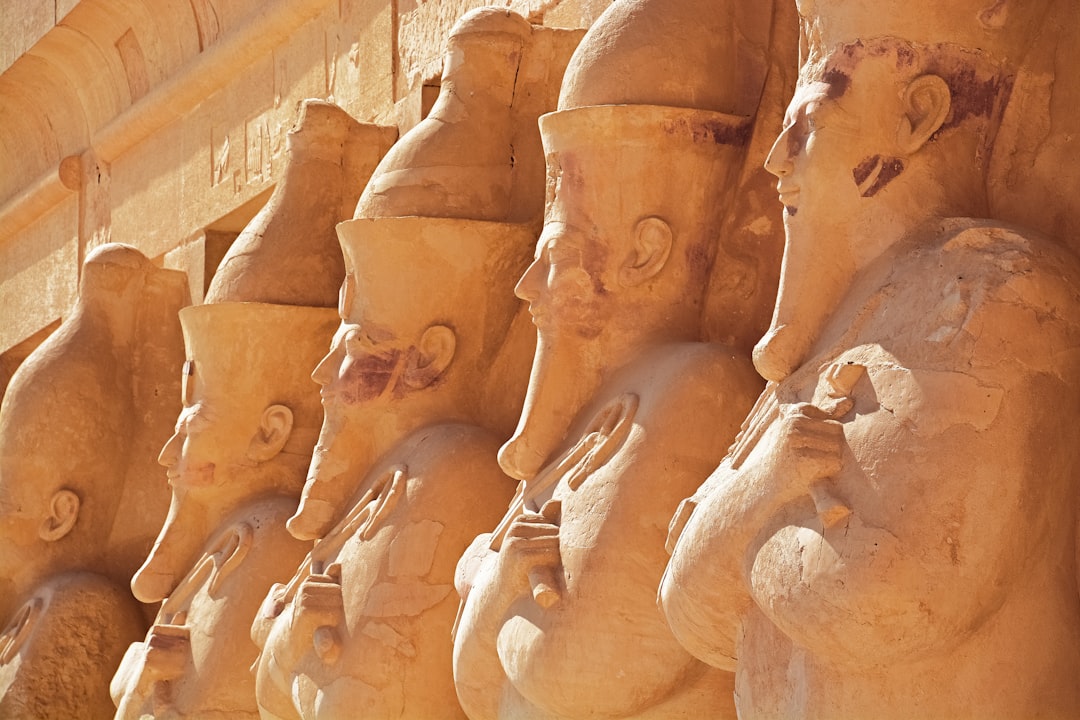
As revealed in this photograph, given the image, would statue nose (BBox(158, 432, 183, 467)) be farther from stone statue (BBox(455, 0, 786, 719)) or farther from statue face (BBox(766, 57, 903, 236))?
statue face (BBox(766, 57, 903, 236))

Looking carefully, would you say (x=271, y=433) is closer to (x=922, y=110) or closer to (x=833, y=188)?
(x=833, y=188)

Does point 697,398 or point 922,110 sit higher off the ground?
point 922,110

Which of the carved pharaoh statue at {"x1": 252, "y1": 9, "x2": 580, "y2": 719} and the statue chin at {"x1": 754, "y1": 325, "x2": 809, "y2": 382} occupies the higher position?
the statue chin at {"x1": 754, "y1": 325, "x2": 809, "y2": 382}

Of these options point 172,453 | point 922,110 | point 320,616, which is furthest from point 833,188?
point 172,453

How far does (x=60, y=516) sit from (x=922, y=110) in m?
4.65

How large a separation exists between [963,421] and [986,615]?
319mm

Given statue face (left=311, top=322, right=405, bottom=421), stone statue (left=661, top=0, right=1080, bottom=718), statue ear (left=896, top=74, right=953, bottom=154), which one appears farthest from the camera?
statue face (left=311, top=322, right=405, bottom=421)

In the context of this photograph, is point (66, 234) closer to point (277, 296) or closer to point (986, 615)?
point (277, 296)

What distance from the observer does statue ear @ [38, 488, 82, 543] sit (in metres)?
7.54

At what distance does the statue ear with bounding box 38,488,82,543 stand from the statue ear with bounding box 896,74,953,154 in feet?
15.1

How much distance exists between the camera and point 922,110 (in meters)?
3.76

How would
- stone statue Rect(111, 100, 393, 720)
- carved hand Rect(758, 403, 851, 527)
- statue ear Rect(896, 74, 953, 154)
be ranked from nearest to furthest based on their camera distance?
carved hand Rect(758, 403, 851, 527) → statue ear Rect(896, 74, 953, 154) → stone statue Rect(111, 100, 393, 720)

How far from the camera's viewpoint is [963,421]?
11.1 feet

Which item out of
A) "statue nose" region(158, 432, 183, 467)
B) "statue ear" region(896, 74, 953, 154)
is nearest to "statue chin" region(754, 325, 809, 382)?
"statue ear" region(896, 74, 953, 154)
